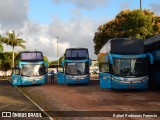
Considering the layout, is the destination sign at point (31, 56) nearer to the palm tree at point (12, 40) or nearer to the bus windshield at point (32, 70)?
the bus windshield at point (32, 70)

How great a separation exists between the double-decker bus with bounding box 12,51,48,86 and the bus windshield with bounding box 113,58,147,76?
38.8 ft

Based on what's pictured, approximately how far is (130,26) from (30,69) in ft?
59.3

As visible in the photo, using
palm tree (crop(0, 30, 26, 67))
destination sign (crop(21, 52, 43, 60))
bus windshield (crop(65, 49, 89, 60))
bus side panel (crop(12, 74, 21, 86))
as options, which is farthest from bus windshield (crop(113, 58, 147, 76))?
palm tree (crop(0, 30, 26, 67))

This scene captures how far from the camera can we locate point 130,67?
22062mm

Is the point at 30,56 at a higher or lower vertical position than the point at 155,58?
higher

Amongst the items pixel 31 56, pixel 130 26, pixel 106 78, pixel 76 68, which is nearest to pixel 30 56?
pixel 31 56

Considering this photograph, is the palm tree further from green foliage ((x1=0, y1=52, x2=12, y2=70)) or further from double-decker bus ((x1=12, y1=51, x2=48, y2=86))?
double-decker bus ((x1=12, y1=51, x2=48, y2=86))

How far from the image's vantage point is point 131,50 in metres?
22.6

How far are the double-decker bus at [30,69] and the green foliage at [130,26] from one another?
15.6 meters

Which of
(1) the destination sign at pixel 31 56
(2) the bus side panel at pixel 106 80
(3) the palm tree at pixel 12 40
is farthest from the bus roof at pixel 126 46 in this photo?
(3) the palm tree at pixel 12 40

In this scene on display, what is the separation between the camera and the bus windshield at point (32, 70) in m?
31.7

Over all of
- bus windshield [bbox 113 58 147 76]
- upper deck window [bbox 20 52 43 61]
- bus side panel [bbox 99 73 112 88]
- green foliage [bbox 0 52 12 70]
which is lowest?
bus side panel [bbox 99 73 112 88]

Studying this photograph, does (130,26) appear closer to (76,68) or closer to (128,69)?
(76,68)

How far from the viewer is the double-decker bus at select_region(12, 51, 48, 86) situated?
31.7 metres
